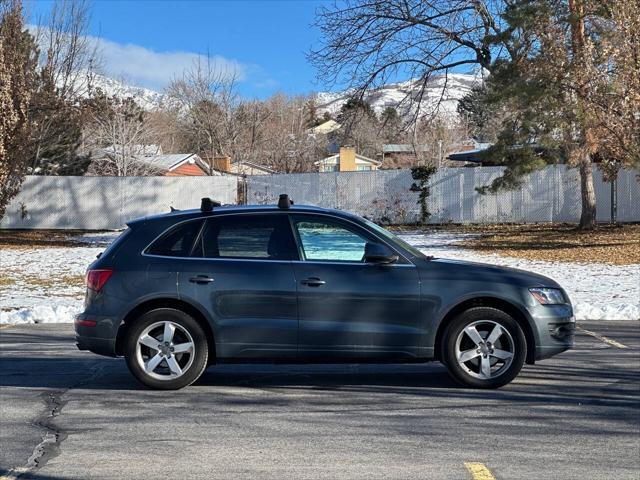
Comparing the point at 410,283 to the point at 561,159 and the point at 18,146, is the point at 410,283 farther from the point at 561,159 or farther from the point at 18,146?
the point at 561,159

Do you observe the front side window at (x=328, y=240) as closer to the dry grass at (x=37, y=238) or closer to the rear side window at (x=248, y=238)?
the rear side window at (x=248, y=238)

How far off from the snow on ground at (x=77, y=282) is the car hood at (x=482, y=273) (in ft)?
16.4

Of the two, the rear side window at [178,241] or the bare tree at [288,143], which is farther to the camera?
the bare tree at [288,143]

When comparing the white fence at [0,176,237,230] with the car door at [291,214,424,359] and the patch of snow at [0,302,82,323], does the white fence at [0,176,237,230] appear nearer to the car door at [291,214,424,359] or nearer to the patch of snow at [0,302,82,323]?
the patch of snow at [0,302,82,323]

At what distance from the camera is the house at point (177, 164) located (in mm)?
48441

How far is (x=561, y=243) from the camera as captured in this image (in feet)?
78.6

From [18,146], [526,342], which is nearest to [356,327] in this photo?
[526,342]

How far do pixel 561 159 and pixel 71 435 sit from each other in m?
23.5

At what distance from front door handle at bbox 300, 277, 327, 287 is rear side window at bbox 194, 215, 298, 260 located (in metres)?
0.26

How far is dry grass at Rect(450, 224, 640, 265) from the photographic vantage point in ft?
68.2

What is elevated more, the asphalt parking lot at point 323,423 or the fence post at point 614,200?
the fence post at point 614,200

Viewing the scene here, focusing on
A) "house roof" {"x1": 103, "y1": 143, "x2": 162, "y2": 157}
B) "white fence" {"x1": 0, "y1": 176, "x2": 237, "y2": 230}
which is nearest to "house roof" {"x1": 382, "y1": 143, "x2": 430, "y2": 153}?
"house roof" {"x1": 103, "y1": 143, "x2": 162, "y2": 157}

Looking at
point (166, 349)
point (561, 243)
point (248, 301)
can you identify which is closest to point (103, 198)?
point (561, 243)

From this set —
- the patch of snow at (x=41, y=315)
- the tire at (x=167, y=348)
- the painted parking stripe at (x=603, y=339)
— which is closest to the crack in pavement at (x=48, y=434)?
the tire at (x=167, y=348)
